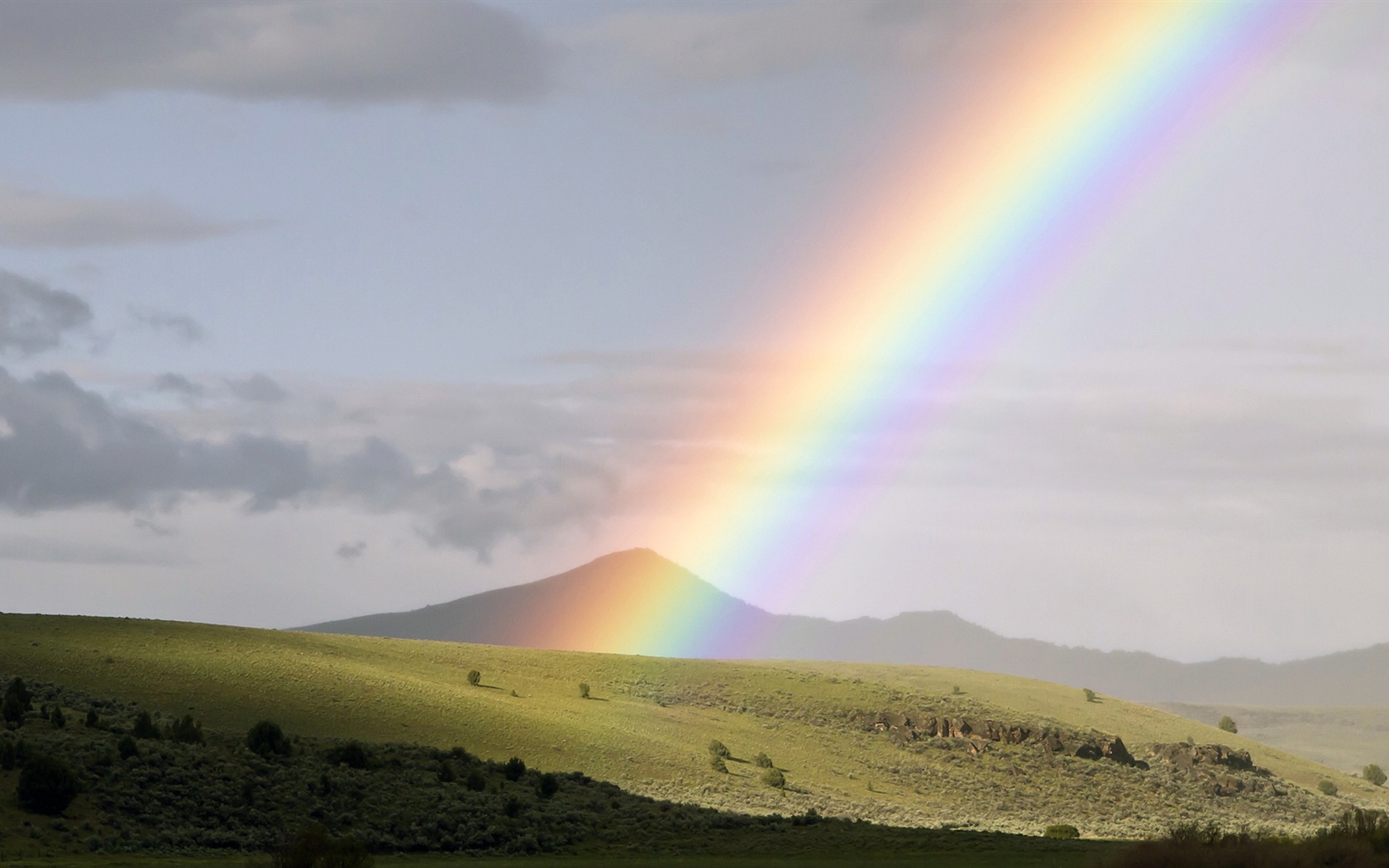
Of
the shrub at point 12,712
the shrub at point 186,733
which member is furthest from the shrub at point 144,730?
the shrub at point 12,712

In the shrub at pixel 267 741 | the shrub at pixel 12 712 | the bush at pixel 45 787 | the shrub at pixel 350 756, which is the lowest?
the bush at pixel 45 787

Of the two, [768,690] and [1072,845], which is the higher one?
[768,690]

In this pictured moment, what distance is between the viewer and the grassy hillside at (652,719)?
71.4 metres

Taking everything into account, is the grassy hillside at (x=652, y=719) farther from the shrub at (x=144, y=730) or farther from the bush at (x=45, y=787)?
the bush at (x=45, y=787)

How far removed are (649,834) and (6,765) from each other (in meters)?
22.0

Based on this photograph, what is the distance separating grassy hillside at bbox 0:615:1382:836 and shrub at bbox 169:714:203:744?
11.3m

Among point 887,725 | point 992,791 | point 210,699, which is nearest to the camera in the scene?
point 210,699

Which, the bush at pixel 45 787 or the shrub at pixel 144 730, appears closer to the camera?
the bush at pixel 45 787

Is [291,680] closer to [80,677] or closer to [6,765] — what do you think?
[80,677]

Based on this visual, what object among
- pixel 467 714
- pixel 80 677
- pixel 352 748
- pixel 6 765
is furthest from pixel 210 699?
pixel 6 765

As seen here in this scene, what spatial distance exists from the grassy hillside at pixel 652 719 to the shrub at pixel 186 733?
11350mm

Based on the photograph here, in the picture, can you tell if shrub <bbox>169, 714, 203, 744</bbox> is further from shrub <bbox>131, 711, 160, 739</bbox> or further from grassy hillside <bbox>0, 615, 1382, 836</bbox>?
grassy hillside <bbox>0, 615, 1382, 836</bbox>

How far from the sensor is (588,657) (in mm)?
109438

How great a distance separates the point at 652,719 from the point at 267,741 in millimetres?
35427
